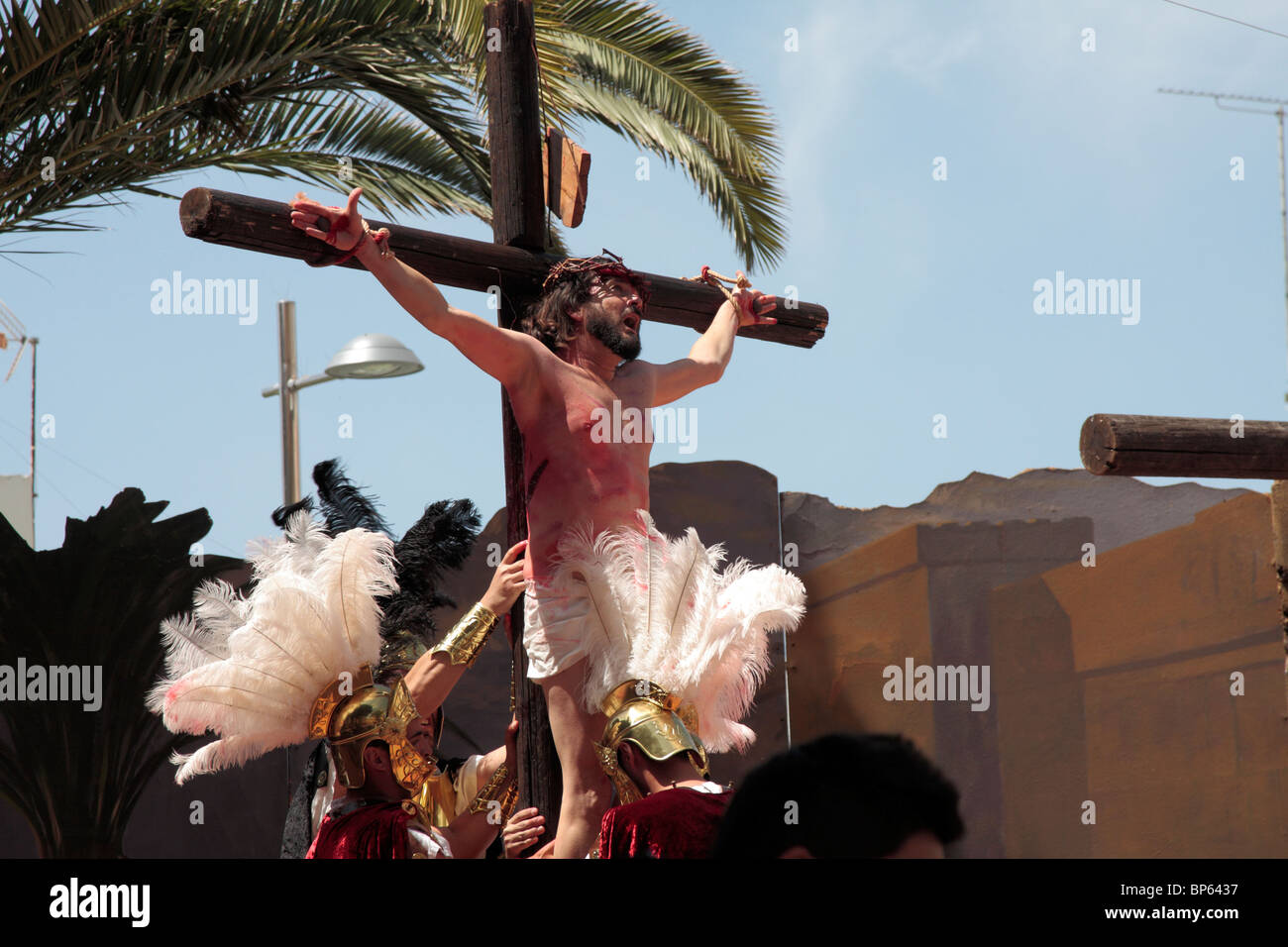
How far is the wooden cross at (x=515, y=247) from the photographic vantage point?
157 inches

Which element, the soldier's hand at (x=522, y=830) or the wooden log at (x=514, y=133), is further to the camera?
the wooden log at (x=514, y=133)

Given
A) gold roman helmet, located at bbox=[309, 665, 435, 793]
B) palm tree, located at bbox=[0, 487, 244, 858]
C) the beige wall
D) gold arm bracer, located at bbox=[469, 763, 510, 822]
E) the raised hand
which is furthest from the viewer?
the beige wall

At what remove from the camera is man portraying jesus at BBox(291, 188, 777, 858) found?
13.0 ft

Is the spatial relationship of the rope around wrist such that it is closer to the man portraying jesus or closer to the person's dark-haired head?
the man portraying jesus

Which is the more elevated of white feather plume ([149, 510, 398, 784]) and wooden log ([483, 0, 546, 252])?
wooden log ([483, 0, 546, 252])

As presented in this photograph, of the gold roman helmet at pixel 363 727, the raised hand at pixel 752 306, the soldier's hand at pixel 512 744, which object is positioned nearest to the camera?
the gold roman helmet at pixel 363 727

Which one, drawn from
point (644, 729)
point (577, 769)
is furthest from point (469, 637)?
point (644, 729)

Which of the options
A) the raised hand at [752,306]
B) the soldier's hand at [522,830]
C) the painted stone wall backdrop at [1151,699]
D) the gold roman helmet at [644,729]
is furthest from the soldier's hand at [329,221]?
the painted stone wall backdrop at [1151,699]

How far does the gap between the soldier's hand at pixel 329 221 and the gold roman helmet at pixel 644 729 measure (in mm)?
1497

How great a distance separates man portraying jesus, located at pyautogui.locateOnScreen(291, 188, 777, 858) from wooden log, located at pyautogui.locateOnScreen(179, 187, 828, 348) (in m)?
0.09

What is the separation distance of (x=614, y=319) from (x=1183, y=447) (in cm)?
187

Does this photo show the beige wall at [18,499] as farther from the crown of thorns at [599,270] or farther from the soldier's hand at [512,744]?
the crown of thorns at [599,270]

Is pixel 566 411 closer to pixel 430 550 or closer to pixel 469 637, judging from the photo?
pixel 469 637

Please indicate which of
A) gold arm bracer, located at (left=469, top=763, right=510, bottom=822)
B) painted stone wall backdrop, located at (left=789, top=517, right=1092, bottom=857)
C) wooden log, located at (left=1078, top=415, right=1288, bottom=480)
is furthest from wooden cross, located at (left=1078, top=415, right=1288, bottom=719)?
painted stone wall backdrop, located at (left=789, top=517, right=1092, bottom=857)
